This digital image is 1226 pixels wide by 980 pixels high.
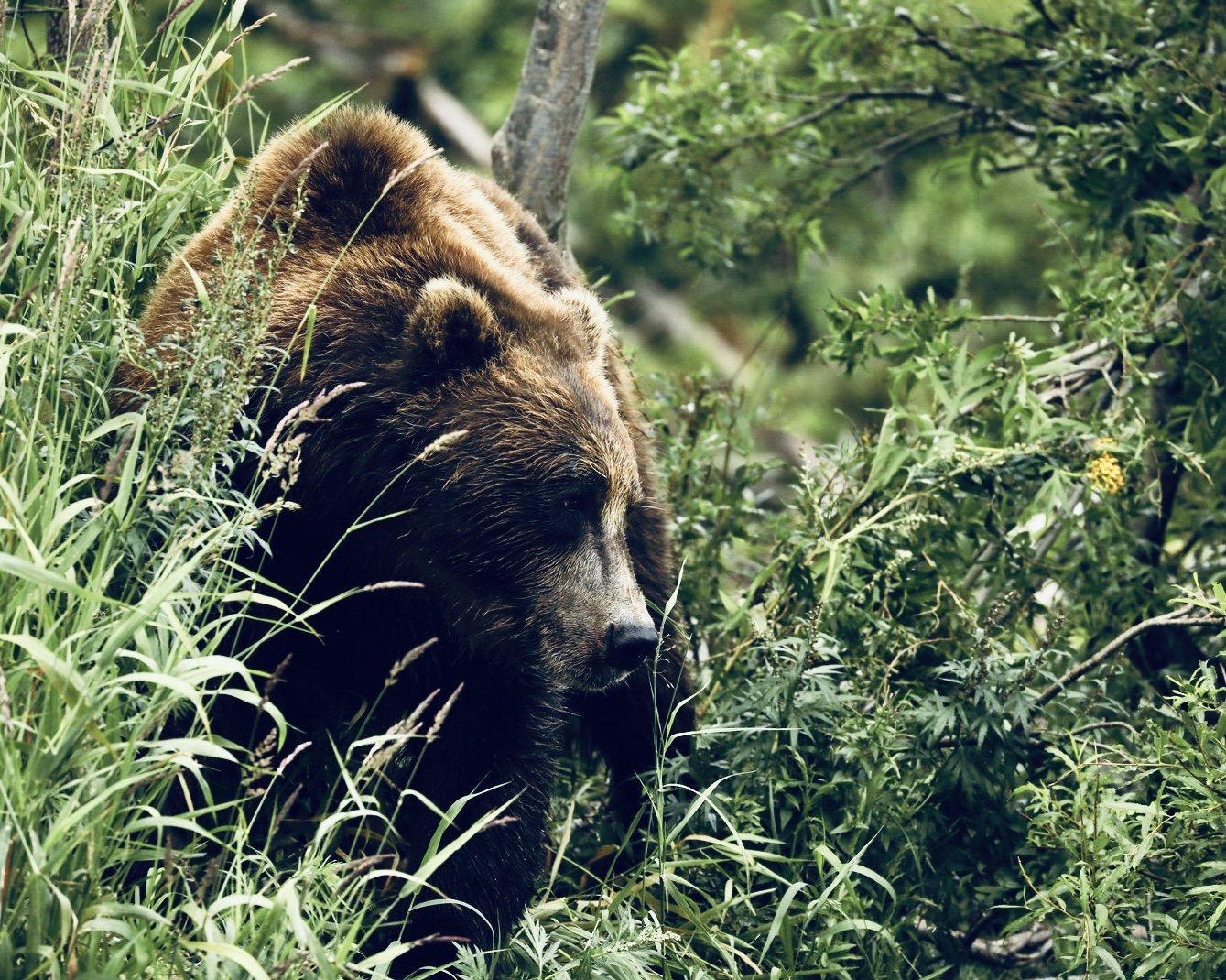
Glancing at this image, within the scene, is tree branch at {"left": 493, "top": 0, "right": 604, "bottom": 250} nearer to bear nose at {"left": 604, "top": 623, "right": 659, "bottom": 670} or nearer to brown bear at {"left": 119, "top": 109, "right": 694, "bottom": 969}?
brown bear at {"left": 119, "top": 109, "right": 694, "bottom": 969}

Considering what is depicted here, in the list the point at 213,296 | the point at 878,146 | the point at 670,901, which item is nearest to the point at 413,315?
the point at 213,296

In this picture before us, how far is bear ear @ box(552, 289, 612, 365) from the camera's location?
153 inches

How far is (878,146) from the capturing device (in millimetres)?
5836

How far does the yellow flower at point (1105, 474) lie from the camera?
13.1ft

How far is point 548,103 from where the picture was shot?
497cm

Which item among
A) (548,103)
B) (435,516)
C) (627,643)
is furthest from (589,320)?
(548,103)

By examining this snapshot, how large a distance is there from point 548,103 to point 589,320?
1360 mm

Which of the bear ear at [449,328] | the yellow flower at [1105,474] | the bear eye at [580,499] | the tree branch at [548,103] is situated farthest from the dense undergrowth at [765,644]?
the tree branch at [548,103]

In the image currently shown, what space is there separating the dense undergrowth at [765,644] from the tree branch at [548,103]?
98cm

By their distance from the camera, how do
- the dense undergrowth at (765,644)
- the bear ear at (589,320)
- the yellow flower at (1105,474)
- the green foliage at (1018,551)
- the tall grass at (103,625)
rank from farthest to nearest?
the yellow flower at (1105,474) → the bear ear at (589,320) → the green foliage at (1018,551) → the dense undergrowth at (765,644) → the tall grass at (103,625)

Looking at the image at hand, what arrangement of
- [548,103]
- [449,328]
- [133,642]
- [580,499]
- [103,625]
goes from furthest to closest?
[548,103] < [580,499] < [449,328] < [133,642] < [103,625]

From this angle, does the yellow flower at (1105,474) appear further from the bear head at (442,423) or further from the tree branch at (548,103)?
the tree branch at (548,103)

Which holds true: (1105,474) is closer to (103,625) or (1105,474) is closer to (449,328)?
(449,328)

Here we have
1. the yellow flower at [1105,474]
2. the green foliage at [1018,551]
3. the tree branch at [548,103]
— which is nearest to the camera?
the green foliage at [1018,551]
